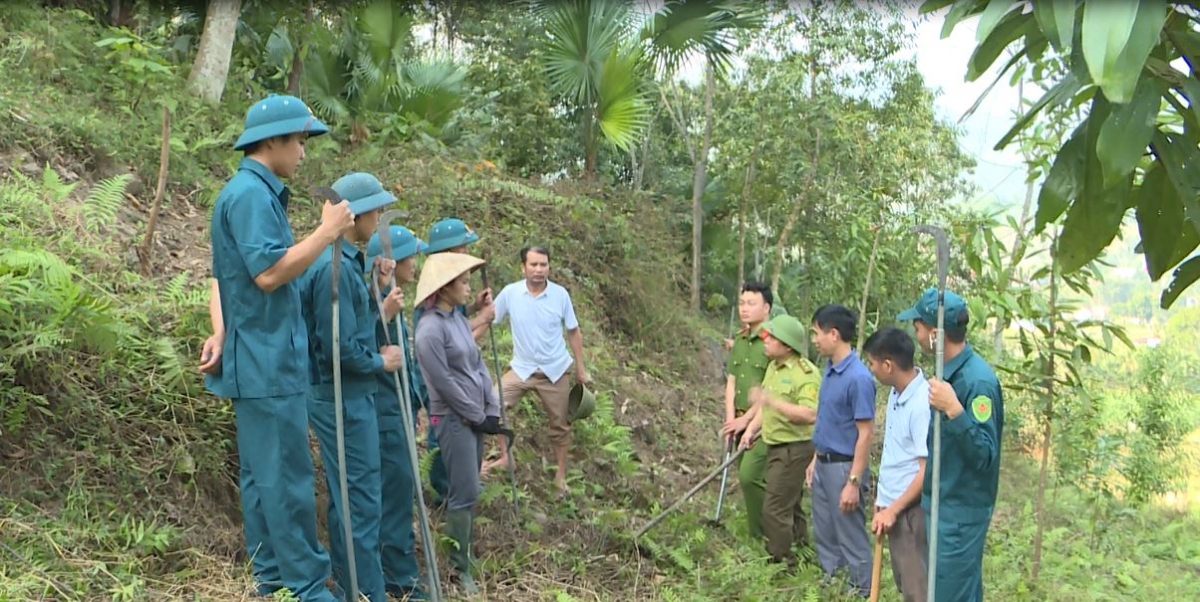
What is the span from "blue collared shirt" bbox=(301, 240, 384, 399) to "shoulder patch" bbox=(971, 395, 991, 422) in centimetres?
225

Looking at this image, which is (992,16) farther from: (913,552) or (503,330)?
(503,330)

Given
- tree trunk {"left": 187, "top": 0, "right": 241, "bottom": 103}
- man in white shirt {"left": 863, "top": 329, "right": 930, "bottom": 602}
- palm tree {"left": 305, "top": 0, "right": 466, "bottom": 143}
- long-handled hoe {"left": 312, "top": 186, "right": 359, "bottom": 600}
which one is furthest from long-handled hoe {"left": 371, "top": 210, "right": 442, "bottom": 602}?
palm tree {"left": 305, "top": 0, "right": 466, "bottom": 143}

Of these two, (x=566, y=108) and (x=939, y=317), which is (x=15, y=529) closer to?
(x=939, y=317)

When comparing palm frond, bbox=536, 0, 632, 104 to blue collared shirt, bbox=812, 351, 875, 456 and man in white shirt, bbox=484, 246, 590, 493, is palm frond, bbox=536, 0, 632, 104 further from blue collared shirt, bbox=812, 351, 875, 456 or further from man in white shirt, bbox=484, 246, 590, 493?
blue collared shirt, bbox=812, 351, 875, 456

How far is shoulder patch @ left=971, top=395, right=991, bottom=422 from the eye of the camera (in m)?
3.86

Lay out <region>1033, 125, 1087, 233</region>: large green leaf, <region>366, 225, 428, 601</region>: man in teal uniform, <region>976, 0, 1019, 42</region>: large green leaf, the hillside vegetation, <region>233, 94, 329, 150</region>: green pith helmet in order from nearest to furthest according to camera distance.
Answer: <region>976, 0, 1019, 42</region>: large green leaf, <region>1033, 125, 1087, 233</region>: large green leaf, <region>233, 94, 329, 150</region>: green pith helmet, the hillside vegetation, <region>366, 225, 428, 601</region>: man in teal uniform

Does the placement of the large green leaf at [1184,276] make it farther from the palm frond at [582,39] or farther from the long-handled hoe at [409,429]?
the palm frond at [582,39]

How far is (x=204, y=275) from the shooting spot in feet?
19.4

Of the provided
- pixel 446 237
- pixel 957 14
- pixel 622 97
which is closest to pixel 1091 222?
pixel 957 14

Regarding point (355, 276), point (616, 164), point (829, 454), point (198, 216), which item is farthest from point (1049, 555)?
point (616, 164)

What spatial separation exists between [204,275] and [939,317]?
416 centimetres

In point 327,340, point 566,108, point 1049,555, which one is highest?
point 566,108

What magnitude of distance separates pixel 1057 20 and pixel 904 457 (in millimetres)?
3316

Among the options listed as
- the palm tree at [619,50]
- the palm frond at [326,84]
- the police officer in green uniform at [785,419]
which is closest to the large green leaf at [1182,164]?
the police officer in green uniform at [785,419]
